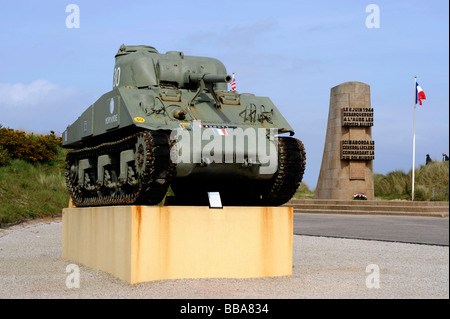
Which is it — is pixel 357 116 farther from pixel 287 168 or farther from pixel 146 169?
pixel 146 169

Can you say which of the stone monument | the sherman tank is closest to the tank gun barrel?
the sherman tank

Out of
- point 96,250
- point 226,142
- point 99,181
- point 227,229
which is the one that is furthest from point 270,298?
point 99,181

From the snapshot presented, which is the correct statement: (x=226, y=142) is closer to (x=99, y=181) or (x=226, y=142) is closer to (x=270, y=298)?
(x=270, y=298)

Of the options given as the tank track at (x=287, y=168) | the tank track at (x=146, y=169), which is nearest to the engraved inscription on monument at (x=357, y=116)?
the tank track at (x=287, y=168)

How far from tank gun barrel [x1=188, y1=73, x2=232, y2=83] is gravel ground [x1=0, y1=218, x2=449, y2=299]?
2.92 meters

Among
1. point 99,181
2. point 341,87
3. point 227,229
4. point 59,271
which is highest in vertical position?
point 341,87

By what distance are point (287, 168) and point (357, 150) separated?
838 inches

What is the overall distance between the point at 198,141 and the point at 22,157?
77.6ft

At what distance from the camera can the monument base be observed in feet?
28.1

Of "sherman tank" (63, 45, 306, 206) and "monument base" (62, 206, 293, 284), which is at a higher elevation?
"sherman tank" (63, 45, 306, 206)

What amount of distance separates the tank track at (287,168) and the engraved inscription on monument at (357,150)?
2079 centimetres

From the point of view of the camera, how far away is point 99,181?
11094 mm

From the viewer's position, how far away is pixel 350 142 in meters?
30.1

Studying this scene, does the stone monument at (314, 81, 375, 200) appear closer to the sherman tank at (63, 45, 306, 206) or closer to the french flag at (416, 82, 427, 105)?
the french flag at (416, 82, 427, 105)
